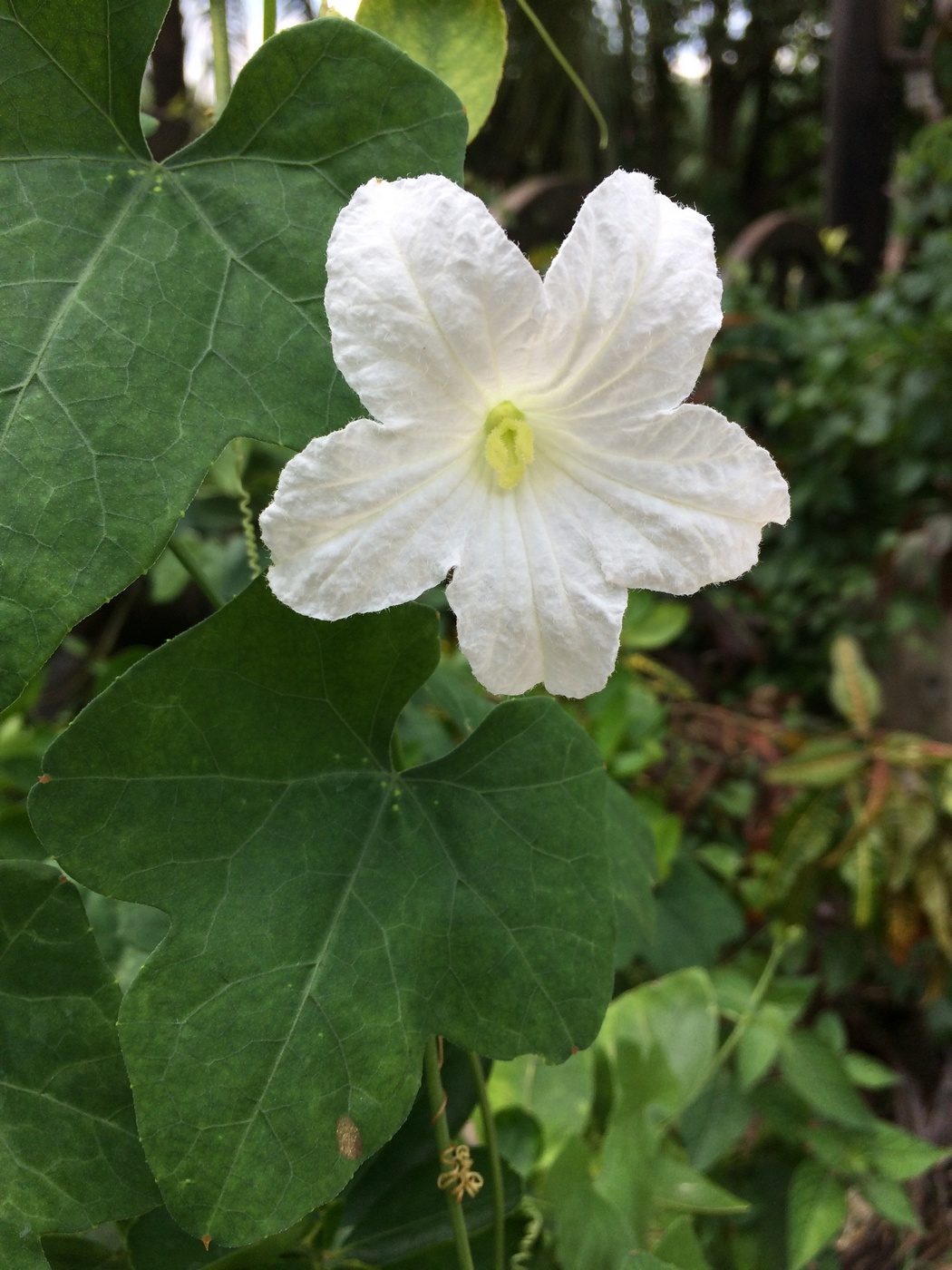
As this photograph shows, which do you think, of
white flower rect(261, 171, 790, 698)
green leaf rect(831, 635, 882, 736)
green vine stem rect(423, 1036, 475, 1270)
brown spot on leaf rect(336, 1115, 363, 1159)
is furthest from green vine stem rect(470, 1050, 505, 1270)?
green leaf rect(831, 635, 882, 736)

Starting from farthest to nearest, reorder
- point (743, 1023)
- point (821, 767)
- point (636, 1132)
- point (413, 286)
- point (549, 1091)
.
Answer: point (821, 767)
point (743, 1023)
point (549, 1091)
point (636, 1132)
point (413, 286)

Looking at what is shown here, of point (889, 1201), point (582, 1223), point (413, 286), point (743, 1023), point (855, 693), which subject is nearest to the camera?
point (413, 286)

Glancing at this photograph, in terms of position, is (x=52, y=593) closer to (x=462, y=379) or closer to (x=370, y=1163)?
(x=462, y=379)

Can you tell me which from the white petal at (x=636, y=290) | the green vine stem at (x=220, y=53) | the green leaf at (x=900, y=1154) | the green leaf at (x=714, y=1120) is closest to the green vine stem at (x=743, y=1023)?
the green leaf at (x=714, y=1120)

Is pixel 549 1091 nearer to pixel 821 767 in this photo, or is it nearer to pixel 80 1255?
pixel 80 1255

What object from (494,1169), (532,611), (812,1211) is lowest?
(812,1211)

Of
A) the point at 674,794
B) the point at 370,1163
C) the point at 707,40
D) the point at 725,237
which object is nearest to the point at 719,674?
the point at 674,794

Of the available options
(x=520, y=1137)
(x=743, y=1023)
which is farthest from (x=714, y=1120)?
(x=520, y=1137)
